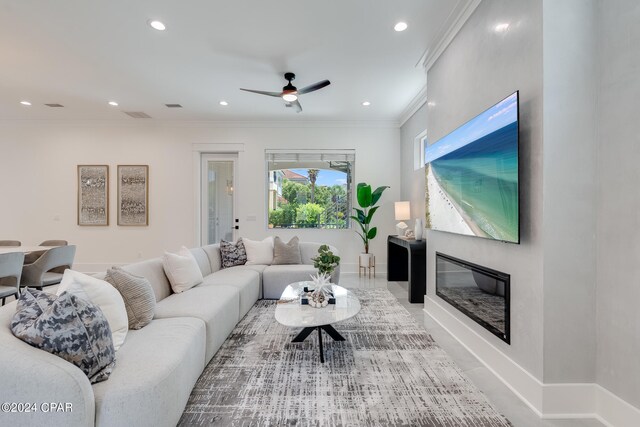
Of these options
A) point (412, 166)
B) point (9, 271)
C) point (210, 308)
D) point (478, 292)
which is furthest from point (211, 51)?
point (478, 292)

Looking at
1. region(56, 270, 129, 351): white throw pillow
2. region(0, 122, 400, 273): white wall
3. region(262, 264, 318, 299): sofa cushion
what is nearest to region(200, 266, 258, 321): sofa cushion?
region(262, 264, 318, 299): sofa cushion

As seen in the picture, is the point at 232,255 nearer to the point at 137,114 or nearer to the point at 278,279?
the point at 278,279

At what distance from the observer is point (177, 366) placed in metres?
1.53

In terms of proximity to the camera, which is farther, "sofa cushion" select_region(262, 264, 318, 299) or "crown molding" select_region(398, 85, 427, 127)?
"crown molding" select_region(398, 85, 427, 127)

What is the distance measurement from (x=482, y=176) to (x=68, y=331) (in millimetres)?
2608

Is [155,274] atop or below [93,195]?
below

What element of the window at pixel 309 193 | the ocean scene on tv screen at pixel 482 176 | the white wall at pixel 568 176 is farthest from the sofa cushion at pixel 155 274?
the window at pixel 309 193

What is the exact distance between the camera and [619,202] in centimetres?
160

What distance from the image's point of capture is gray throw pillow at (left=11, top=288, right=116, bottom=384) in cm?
124

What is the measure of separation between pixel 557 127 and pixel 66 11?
13.2 ft

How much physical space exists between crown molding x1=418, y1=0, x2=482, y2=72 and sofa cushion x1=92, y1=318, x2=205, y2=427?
3.36 metres

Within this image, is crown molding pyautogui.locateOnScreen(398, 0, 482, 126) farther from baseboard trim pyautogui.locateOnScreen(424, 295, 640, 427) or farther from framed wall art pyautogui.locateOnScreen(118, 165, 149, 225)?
framed wall art pyautogui.locateOnScreen(118, 165, 149, 225)

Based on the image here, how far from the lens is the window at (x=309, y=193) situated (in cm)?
595

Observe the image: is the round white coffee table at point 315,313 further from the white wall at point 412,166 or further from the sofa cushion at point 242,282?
the white wall at point 412,166
